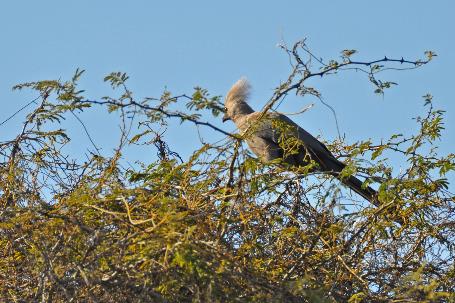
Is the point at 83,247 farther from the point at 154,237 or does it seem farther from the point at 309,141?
the point at 309,141

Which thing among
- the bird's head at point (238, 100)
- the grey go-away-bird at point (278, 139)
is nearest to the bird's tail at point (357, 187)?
the grey go-away-bird at point (278, 139)

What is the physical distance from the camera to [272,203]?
6281mm

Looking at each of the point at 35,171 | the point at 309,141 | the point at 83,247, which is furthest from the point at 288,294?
the point at 309,141

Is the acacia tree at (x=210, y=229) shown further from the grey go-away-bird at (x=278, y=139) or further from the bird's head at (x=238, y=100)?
the bird's head at (x=238, y=100)

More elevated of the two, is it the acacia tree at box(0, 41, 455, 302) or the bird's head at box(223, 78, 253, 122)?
the bird's head at box(223, 78, 253, 122)

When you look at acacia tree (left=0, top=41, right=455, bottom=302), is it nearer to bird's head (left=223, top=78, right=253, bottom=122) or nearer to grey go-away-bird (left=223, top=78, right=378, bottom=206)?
grey go-away-bird (left=223, top=78, right=378, bottom=206)

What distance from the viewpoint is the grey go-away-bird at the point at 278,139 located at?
645 cm

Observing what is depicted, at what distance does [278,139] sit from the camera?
760cm

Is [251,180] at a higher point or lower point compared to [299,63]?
lower

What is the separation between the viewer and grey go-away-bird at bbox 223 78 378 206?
254 inches

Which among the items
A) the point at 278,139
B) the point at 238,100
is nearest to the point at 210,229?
the point at 278,139

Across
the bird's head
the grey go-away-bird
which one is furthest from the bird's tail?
the bird's head

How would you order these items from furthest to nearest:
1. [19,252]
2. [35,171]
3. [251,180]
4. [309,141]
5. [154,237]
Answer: [309,141] → [35,171] → [251,180] → [19,252] → [154,237]

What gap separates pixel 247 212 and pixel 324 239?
0.60 m
